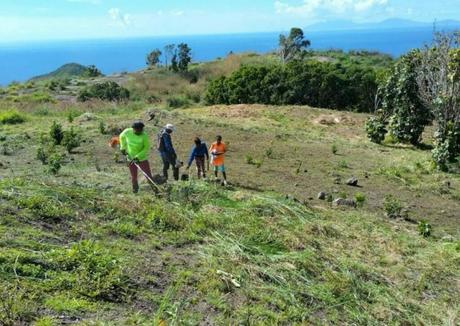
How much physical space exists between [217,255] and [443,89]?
14.1m

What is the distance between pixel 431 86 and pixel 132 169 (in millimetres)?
12696

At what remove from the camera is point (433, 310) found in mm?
6762

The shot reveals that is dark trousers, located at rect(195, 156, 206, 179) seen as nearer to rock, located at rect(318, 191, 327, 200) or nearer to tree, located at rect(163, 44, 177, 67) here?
rock, located at rect(318, 191, 327, 200)

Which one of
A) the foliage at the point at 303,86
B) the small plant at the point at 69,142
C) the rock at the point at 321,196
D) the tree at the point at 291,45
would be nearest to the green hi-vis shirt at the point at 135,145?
the rock at the point at 321,196

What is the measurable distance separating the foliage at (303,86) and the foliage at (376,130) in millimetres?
7676

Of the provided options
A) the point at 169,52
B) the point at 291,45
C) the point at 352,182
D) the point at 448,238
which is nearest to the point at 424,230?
the point at 448,238

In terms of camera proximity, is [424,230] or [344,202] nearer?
[424,230]

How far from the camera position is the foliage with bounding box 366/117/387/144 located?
832 inches

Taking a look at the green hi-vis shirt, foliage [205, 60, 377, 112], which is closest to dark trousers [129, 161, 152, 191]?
the green hi-vis shirt

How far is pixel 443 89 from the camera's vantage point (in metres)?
18.5

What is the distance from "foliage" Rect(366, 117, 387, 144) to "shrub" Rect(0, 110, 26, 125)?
46.8 feet

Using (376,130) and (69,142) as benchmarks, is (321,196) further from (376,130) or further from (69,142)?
(376,130)

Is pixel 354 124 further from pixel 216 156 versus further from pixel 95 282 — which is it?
pixel 95 282

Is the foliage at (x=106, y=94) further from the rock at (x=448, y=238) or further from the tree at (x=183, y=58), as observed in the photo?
the rock at (x=448, y=238)
